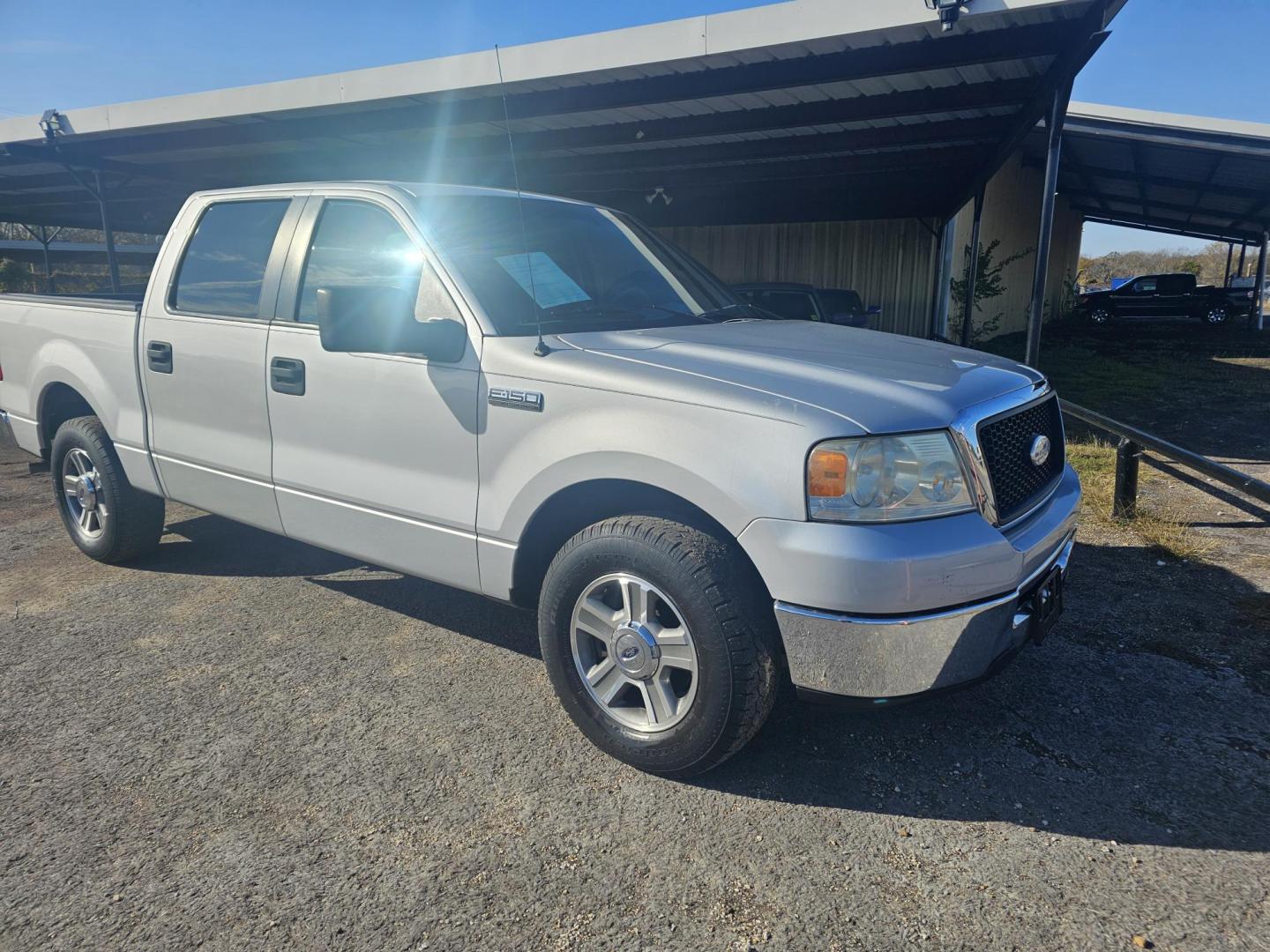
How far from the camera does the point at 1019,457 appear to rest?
2.92m

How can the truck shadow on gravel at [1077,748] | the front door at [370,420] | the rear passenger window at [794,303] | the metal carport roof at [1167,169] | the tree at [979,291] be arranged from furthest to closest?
1. the tree at [979,291]
2. the metal carport roof at [1167,169]
3. the rear passenger window at [794,303]
4. the front door at [370,420]
5. the truck shadow on gravel at [1077,748]

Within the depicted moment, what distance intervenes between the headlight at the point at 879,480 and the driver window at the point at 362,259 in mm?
1523

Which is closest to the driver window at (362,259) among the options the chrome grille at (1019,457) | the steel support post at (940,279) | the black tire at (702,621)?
the black tire at (702,621)

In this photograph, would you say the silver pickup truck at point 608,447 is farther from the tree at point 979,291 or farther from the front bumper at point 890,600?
the tree at point 979,291

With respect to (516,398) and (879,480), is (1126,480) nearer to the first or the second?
(879,480)

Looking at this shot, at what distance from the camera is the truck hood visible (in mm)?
2506

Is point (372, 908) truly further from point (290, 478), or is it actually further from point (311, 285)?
point (311, 285)

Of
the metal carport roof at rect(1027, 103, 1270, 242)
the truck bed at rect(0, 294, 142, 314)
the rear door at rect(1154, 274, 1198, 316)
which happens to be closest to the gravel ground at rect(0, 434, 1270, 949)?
the truck bed at rect(0, 294, 142, 314)

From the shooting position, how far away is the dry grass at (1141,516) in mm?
5062

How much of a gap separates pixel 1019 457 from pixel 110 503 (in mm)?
4387

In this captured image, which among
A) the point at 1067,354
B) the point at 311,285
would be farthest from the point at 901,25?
the point at 1067,354

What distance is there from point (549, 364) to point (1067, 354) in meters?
18.2

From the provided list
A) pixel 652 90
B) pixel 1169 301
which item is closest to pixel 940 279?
pixel 652 90

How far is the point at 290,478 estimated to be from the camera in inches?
143
